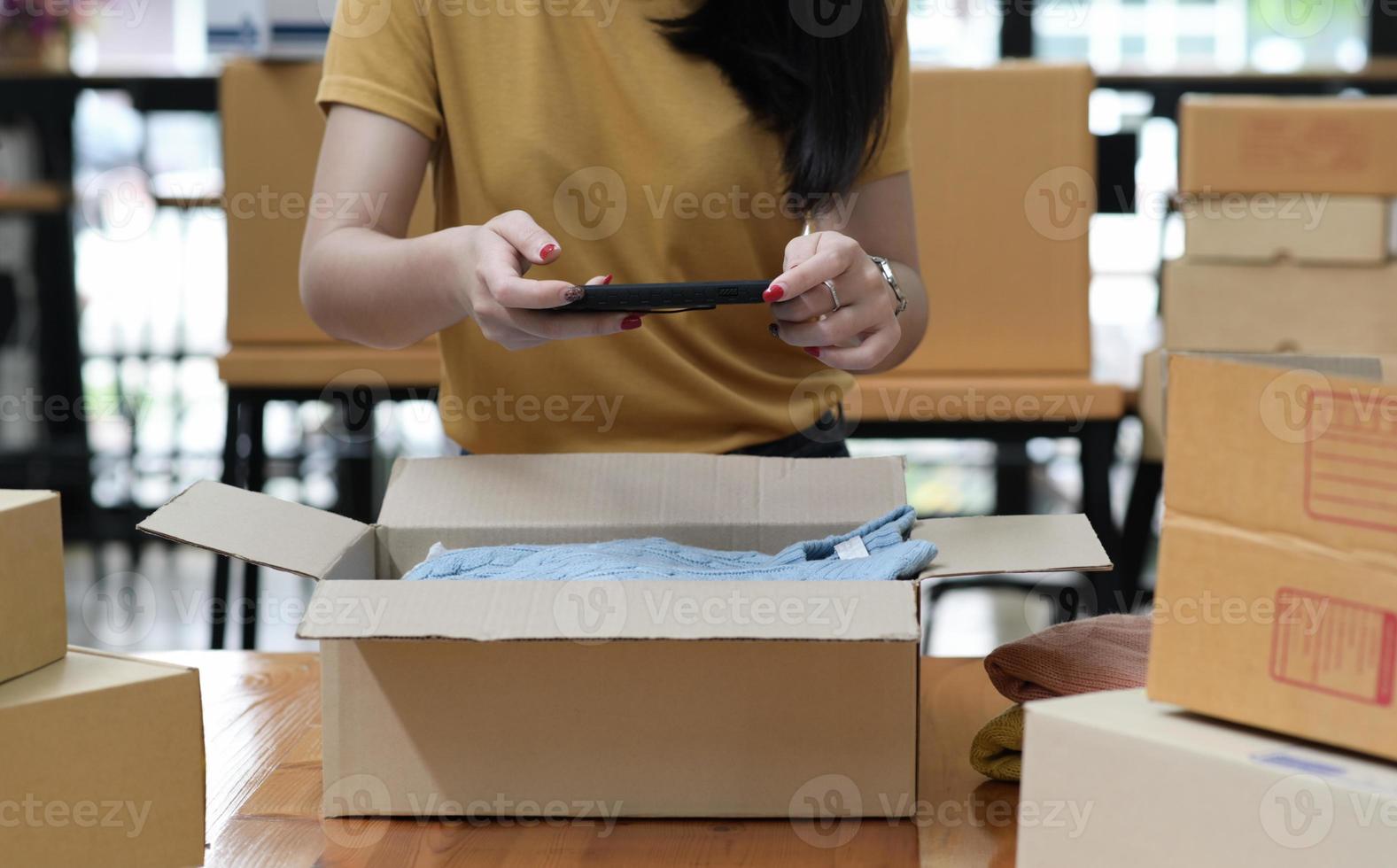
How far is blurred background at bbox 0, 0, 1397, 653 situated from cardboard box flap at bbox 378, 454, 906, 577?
7.06ft

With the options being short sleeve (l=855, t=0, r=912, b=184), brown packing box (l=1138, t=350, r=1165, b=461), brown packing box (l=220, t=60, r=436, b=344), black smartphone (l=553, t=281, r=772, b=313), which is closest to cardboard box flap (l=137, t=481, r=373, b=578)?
black smartphone (l=553, t=281, r=772, b=313)

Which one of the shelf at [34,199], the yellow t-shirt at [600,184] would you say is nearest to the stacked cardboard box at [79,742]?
the yellow t-shirt at [600,184]

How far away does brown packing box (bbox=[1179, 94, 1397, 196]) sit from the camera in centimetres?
198

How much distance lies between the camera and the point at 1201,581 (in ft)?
1.62

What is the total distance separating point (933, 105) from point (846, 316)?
1248 millimetres

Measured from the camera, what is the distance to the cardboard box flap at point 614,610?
1.80 ft

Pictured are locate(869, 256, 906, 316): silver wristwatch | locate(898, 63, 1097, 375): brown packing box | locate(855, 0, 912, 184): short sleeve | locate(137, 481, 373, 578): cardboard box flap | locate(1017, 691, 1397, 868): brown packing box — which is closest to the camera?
locate(1017, 691, 1397, 868): brown packing box

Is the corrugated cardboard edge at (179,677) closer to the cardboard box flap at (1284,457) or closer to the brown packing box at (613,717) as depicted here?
the brown packing box at (613,717)

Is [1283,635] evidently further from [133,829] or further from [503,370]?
[503,370]

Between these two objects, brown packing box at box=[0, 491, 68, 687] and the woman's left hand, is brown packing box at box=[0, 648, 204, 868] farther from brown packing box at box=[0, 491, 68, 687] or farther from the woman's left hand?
the woman's left hand

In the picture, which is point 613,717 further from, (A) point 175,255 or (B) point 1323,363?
(A) point 175,255

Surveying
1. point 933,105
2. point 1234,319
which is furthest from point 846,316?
point 1234,319

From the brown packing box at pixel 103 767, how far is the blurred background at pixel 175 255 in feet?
7.89

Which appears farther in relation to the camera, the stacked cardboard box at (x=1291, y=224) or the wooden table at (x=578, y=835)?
the stacked cardboard box at (x=1291, y=224)
